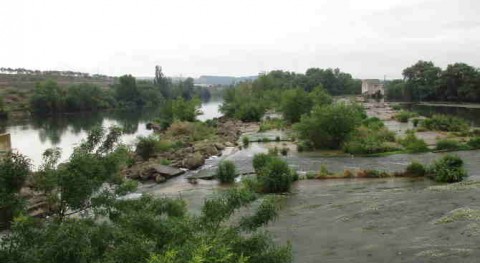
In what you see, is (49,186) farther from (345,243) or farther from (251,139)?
(251,139)

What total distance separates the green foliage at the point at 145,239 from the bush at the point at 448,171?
26136mm

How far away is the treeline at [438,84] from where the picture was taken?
120 m

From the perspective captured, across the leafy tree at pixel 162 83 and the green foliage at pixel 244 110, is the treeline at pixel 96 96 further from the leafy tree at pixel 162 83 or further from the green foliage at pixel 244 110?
the green foliage at pixel 244 110

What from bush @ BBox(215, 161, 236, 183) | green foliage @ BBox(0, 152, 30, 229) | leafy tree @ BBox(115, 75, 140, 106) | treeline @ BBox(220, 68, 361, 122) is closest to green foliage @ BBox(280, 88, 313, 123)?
treeline @ BBox(220, 68, 361, 122)

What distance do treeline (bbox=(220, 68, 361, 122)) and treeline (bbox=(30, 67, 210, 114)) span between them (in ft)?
40.5

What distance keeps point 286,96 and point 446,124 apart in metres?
27.1

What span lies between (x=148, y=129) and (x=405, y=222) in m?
69.0

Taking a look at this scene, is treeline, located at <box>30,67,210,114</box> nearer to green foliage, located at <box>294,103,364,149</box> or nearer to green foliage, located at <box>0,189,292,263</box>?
green foliage, located at <box>294,103,364,149</box>

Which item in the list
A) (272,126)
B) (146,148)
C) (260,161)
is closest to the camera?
(260,161)

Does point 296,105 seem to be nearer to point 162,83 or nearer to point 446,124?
point 446,124

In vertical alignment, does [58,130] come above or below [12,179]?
below

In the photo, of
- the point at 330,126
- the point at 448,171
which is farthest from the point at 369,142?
the point at 448,171

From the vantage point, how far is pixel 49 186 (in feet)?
39.0

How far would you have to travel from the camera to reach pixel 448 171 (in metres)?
34.6
